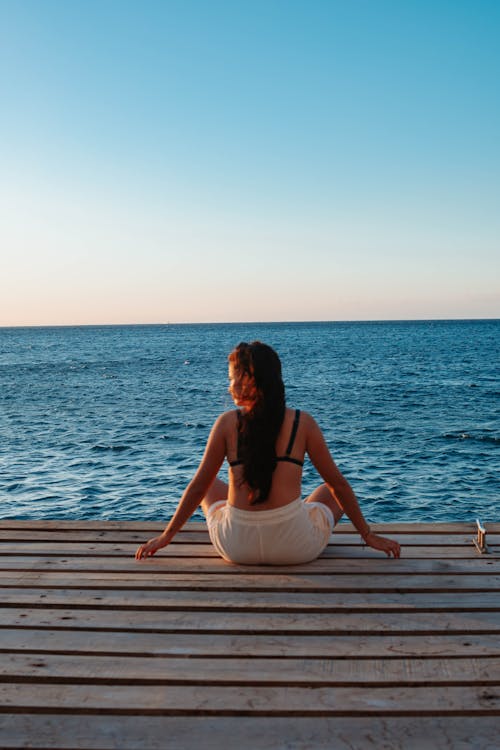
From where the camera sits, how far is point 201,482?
3945mm

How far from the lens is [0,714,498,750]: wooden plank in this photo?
224 centimetres

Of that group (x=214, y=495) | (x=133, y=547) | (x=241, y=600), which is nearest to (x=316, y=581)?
(x=241, y=600)

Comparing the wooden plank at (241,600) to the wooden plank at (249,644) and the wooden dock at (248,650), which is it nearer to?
the wooden dock at (248,650)

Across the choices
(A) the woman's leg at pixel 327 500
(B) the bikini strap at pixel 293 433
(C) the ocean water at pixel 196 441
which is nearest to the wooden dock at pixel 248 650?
(A) the woman's leg at pixel 327 500

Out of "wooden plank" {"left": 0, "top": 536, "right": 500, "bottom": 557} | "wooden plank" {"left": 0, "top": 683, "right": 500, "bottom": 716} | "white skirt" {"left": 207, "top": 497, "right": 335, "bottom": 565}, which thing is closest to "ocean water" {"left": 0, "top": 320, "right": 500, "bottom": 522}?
"wooden plank" {"left": 0, "top": 536, "right": 500, "bottom": 557}

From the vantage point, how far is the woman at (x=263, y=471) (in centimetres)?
376

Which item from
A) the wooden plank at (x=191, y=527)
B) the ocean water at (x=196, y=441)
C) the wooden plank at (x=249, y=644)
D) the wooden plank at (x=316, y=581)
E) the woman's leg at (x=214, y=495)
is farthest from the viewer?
the ocean water at (x=196, y=441)

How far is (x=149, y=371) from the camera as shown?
48.9 meters

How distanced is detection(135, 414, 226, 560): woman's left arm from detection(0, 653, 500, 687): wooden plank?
46.1 inches

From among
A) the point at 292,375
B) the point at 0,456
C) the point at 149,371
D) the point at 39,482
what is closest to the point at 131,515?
the point at 39,482

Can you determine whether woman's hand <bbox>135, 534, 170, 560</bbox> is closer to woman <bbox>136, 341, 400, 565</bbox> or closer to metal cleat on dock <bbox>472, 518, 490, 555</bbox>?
woman <bbox>136, 341, 400, 565</bbox>

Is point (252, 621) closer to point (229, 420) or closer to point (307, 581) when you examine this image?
point (307, 581)

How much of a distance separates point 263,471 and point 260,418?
30 centimetres

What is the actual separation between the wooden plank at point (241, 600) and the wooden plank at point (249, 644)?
0.92ft
